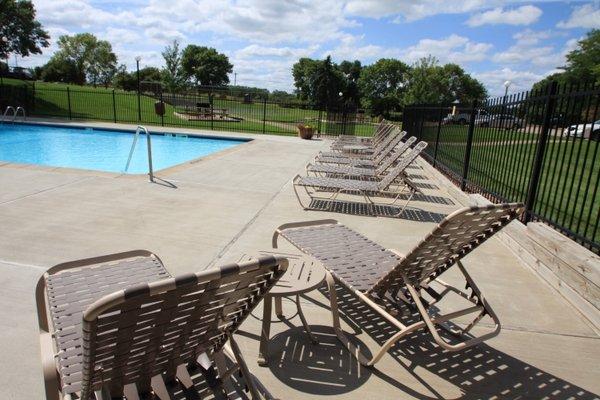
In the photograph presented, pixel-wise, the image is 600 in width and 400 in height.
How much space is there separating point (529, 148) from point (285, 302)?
5426mm

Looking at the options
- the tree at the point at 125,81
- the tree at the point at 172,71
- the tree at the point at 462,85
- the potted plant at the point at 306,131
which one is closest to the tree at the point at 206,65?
the tree at the point at 125,81

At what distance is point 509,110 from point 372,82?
85502 millimetres

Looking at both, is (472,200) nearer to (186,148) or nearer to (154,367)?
(154,367)

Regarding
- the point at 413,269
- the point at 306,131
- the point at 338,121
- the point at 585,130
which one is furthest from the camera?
the point at 338,121

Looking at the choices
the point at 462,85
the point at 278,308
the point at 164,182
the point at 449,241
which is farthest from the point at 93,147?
the point at 462,85

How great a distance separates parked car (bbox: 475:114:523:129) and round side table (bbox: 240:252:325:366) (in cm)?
440

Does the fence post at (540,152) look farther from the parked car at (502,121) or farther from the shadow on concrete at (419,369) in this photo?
the shadow on concrete at (419,369)

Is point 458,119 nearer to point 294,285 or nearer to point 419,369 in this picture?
point 419,369

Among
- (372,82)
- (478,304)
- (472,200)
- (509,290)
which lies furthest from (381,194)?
(372,82)

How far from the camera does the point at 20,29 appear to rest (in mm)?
46750

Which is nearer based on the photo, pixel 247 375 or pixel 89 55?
pixel 247 375

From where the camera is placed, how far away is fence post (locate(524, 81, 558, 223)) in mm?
4809

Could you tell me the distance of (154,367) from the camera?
5.86ft

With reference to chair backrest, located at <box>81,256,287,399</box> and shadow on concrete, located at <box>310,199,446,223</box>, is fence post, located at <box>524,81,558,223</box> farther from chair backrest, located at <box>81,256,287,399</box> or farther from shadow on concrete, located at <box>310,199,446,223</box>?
chair backrest, located at <box>81,256,287,399</box>
